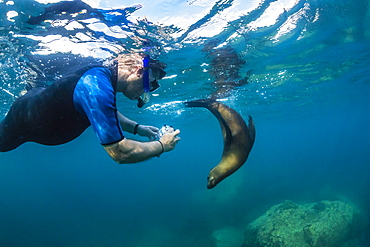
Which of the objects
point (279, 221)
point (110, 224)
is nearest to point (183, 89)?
point (279, 221)

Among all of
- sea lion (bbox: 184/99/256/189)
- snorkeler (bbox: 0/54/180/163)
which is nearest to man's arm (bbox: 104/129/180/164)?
snorkeler (bbox: 0/54/180/163)

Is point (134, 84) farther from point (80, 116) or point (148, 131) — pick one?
point (80, 116)

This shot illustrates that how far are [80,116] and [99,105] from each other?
0.93 meters

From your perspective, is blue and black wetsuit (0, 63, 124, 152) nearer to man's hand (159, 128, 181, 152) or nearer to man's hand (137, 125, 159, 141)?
man's hand (159, 128, 181, 152)

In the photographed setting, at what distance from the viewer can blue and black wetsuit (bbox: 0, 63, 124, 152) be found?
2.33m

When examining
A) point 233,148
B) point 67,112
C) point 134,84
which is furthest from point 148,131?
point 233,148

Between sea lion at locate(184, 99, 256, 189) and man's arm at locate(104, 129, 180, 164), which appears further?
sea lion at locate(184, 99, 256, 189)

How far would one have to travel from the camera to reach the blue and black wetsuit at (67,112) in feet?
7.66

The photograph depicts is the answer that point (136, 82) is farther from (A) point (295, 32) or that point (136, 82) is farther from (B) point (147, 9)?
(A) point (295, 32)

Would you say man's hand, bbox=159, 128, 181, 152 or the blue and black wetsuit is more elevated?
the blue and black wetsuit

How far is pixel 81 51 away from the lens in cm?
805

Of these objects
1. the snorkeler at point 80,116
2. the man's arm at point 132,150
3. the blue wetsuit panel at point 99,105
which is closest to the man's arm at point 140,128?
the snorkeler at point 80,116

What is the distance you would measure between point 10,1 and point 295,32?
33.4 feet

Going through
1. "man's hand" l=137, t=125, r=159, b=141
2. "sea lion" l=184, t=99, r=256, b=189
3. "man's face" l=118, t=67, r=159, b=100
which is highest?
"man's face" l=118, t=67, r=159, b=100
